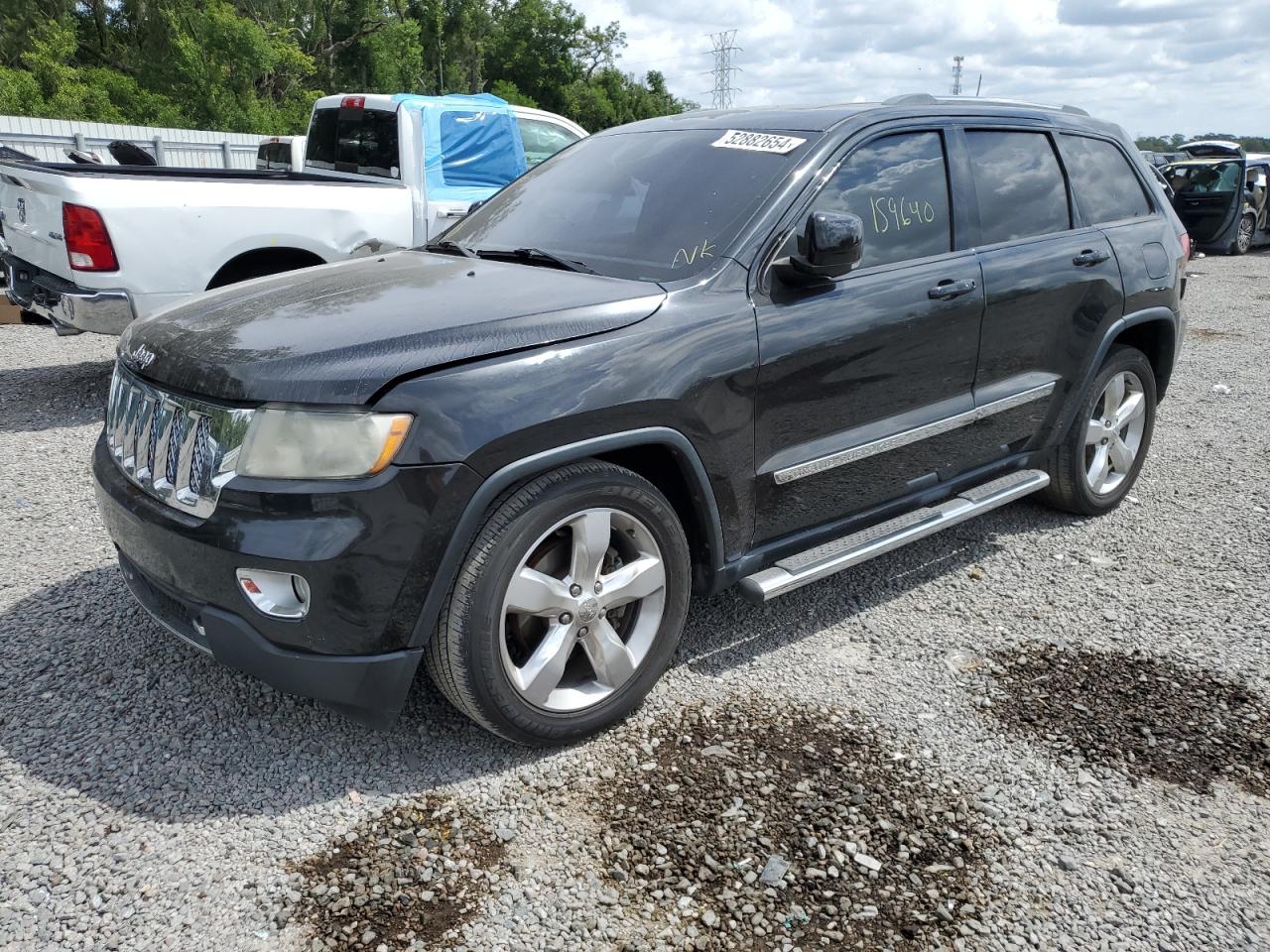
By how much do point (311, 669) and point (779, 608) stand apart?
2.00 meters

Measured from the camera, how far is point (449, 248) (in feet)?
13.1

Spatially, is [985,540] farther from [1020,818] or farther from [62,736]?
[62,736]

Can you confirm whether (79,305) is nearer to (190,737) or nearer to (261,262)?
(261,262)

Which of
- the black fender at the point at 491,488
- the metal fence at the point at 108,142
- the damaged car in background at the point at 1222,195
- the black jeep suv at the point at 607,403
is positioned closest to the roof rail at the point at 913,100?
the black jeep suv at the point at 607,403

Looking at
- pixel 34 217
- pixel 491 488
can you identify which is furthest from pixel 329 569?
pixel 34 217

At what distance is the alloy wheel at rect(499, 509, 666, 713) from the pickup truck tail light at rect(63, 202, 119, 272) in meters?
4.42

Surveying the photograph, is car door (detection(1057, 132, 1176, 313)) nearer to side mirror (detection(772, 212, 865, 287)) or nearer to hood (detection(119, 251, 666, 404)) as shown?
side mirror (detection(772, 212, 865, 287))

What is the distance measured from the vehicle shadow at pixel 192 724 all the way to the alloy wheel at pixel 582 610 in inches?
10.6

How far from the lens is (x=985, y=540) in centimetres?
485

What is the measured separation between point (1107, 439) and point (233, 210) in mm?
5231

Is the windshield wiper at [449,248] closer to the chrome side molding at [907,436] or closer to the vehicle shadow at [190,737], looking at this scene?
the chrome side molding at [907,436]

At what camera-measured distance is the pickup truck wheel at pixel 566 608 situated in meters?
2.74

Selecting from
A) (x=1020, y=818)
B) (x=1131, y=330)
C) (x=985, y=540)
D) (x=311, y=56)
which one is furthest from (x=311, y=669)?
(x=311, y=56)

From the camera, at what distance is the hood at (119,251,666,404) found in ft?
8.70
